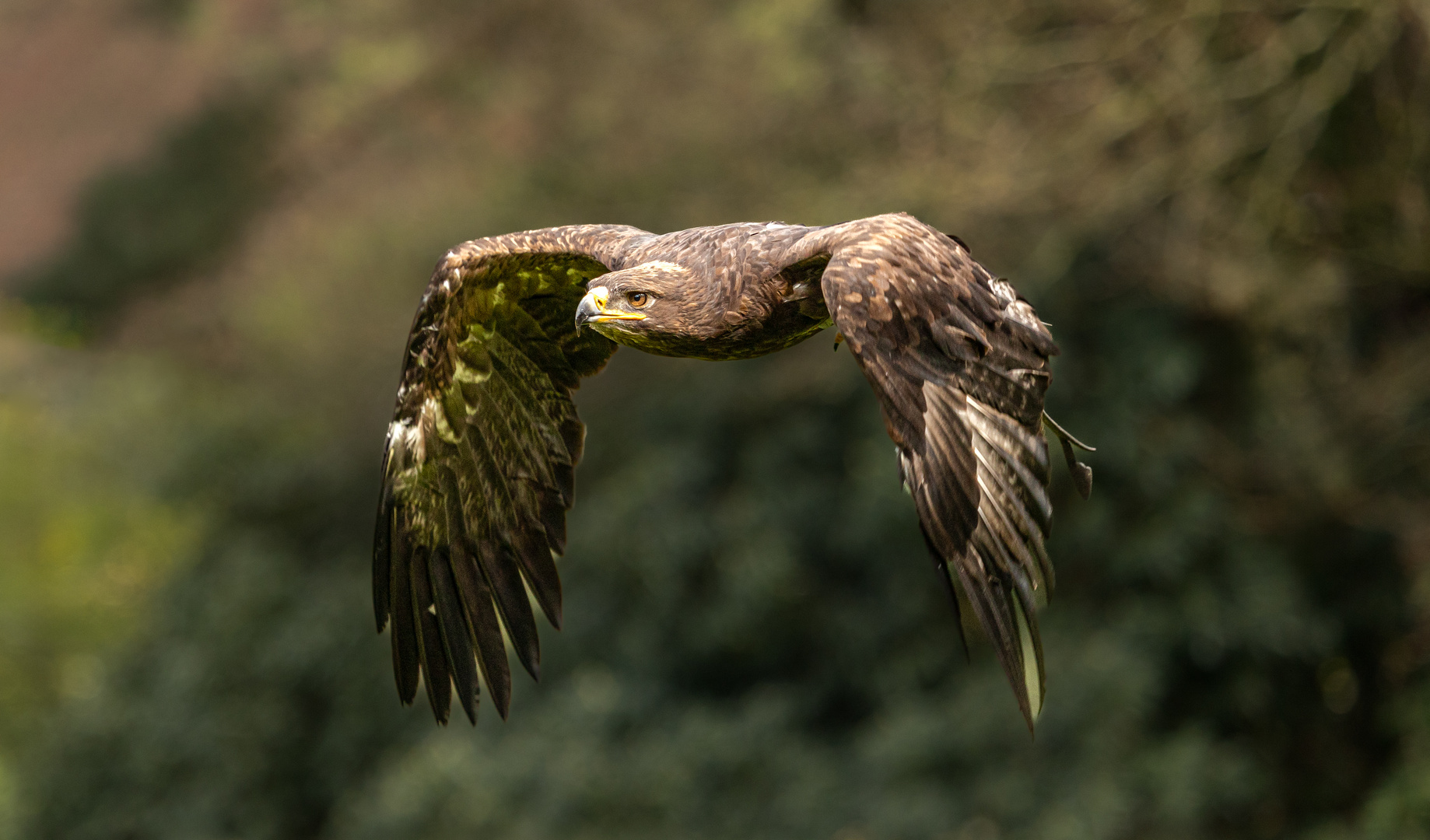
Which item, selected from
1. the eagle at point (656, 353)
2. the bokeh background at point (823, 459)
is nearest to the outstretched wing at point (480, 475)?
the eagle at point (656, 353)

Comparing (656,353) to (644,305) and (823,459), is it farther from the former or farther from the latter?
(823,459)

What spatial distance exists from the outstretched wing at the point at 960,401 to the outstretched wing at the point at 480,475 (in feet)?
3.70

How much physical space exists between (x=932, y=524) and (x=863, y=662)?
23.7 ft

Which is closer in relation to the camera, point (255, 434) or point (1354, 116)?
point (1354, 116)

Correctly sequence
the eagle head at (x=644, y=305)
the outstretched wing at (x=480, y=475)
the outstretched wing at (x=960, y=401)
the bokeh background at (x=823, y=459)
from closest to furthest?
1. the outstretched wing at (x=960, y=401)
2. the eagle head at (x=644, y=305)
3. the outstretched wing at (x=480, y=475)
4. the bokeh background at (x=823, y=459)

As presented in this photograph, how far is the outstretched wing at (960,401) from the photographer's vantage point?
9.07ft

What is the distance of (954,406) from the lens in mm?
2936

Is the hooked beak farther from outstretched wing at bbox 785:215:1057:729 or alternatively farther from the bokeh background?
the bokeh background

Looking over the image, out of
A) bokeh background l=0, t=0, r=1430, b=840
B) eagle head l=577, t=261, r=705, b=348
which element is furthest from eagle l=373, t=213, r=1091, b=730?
bokeh background l=0, t=0, r=1430, b=840

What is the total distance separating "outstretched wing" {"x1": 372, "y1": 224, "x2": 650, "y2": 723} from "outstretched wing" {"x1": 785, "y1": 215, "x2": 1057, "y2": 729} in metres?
1.13

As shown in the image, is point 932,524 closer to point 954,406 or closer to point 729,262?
point 954,406

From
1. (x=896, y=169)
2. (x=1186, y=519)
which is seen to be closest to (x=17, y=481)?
(x=896, y=169)

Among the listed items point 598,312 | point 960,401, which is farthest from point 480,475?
point 960,401

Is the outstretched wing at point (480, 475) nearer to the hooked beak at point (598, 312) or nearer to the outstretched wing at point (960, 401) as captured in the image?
the hooked beak at point (598, 312)
